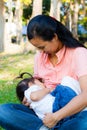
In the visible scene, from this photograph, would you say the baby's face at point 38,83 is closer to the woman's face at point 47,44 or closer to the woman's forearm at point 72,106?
the woman's face at point 47,44

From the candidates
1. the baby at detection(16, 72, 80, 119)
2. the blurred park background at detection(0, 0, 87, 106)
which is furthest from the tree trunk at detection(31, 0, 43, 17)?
the baby at detection(16, 72, 80, 119)

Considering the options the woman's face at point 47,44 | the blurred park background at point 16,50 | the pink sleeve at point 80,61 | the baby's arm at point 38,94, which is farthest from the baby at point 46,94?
the blurred park background at point 16,50

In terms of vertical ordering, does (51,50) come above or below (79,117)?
above

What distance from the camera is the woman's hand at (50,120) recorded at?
3.11 metres

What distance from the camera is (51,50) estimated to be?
3367mm

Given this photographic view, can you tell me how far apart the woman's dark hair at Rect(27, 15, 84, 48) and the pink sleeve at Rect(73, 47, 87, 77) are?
0.08 m

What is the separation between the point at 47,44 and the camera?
10.8ft

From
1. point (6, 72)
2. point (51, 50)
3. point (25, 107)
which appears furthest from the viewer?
point (6, 72)

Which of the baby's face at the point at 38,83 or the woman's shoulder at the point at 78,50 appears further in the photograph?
the baby's face at the point at 38,83

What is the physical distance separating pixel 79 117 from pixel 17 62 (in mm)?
8260

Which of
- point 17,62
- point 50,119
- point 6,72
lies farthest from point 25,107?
point 17,62

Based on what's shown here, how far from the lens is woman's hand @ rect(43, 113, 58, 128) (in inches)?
122

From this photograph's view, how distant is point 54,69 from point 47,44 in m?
0.33

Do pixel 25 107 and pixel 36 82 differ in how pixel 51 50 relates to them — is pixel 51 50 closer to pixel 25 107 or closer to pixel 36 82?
pixel 36 82
